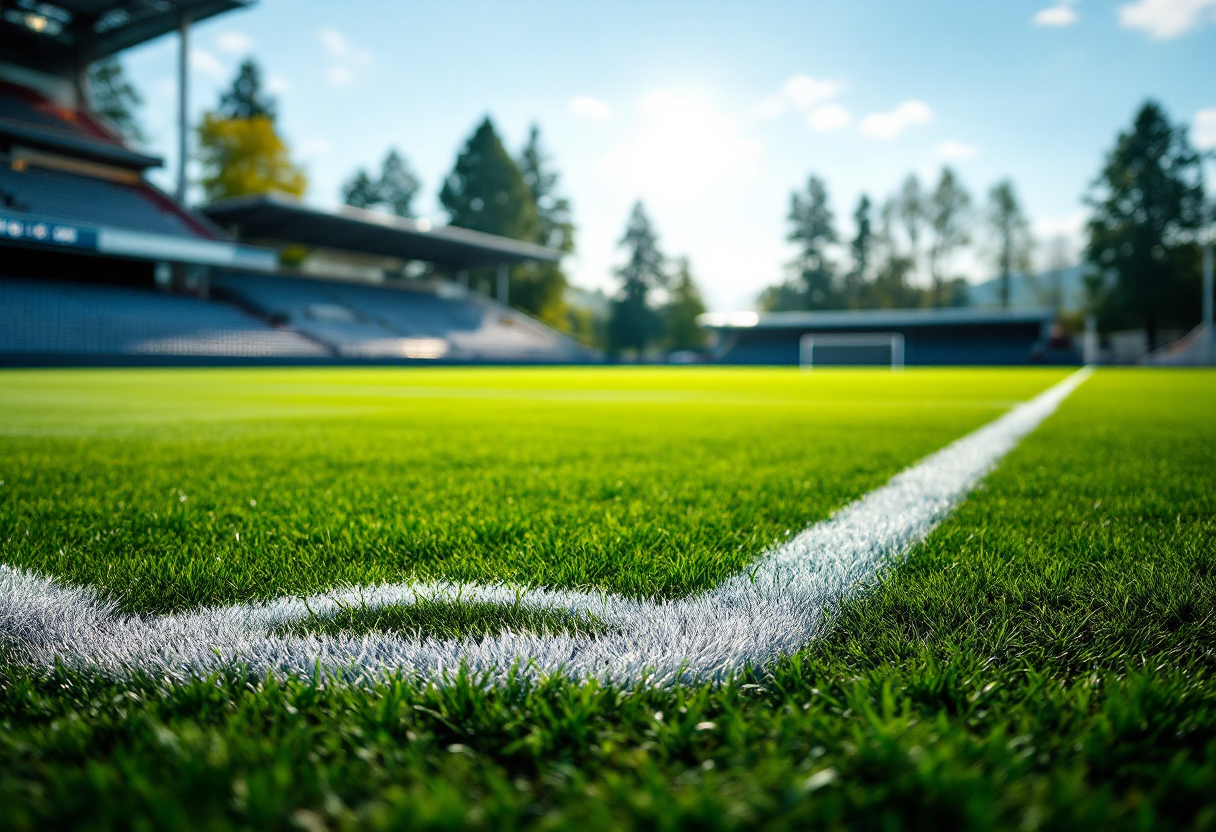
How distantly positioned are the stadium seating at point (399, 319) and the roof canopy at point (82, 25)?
30.4ft

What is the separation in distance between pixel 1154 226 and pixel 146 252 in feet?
150

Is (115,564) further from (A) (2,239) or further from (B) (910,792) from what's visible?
(A) (2,239)

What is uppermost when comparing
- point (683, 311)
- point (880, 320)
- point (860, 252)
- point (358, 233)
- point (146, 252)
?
point (860, 252)

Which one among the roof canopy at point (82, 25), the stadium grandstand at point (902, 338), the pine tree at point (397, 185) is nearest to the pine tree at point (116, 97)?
the roof canopy at point (82, 25)

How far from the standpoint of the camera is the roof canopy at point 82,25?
2575cm

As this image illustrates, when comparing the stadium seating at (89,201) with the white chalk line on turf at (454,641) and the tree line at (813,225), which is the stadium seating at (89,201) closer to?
the tree line at (813,225)

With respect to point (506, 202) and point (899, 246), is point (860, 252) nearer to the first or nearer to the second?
point (899, 246)

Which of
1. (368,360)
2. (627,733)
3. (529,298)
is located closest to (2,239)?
(368,360)

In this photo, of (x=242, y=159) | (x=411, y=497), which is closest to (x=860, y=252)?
(x=242, y=159)

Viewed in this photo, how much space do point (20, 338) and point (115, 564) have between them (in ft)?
74.2

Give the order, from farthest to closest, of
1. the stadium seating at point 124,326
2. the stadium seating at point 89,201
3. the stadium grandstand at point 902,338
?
the stadium grandstand at point 902,338 < the stadium seating at point 89,201 < the stadium seating at point 124,326

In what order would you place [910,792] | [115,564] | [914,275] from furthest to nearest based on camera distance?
[914,275]
[115,564]
[910,792]

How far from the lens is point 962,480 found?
2.68 meters

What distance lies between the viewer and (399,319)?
30.7 metres
